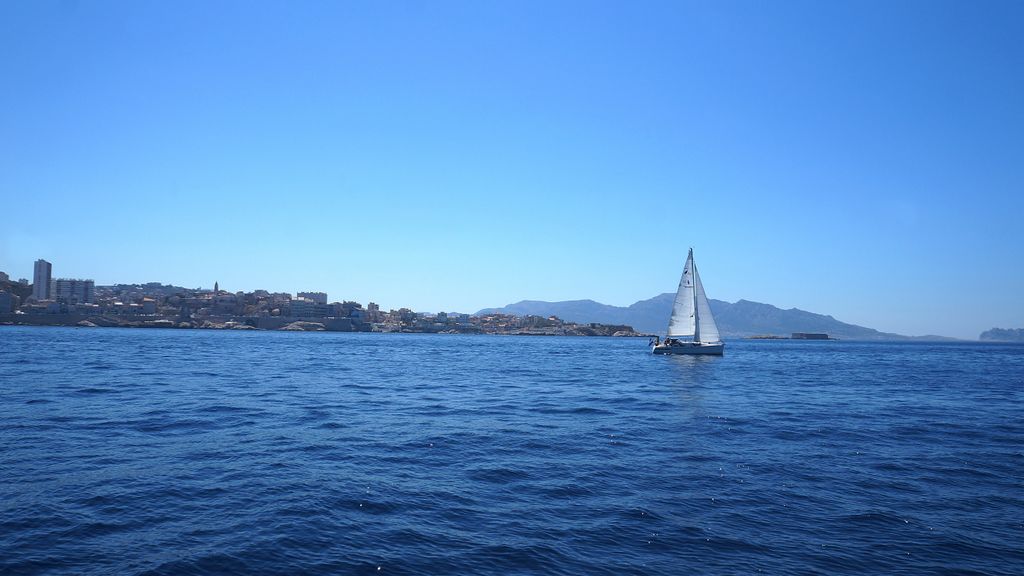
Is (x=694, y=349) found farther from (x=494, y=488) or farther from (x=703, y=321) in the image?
(x=494, y=488)

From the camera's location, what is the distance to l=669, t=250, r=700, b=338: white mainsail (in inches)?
3182

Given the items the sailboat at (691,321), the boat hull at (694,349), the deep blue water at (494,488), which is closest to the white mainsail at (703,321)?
the sailboat at (691,321)

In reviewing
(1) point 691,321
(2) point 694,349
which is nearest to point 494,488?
(1) point 691,321

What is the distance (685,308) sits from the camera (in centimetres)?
8269

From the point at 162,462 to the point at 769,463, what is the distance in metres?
17.6

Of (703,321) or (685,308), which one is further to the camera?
(703,321)

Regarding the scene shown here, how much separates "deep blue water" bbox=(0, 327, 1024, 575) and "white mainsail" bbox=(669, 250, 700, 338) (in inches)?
1983

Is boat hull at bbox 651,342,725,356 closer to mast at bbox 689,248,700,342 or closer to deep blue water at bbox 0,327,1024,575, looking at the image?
mast at bbox 689,248,700,342

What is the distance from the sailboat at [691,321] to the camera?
81.0 m

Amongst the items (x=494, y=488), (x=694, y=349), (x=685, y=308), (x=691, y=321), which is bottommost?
(x=494, y=488)

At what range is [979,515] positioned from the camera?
1352 cm

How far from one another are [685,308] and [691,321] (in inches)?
97.1

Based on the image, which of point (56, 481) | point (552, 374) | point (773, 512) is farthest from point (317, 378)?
point (773, 512)

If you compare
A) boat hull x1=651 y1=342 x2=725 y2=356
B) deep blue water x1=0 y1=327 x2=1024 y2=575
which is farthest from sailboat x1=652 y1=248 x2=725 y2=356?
deep blue water x1=0 y1=327 x2=1024 y2=575
